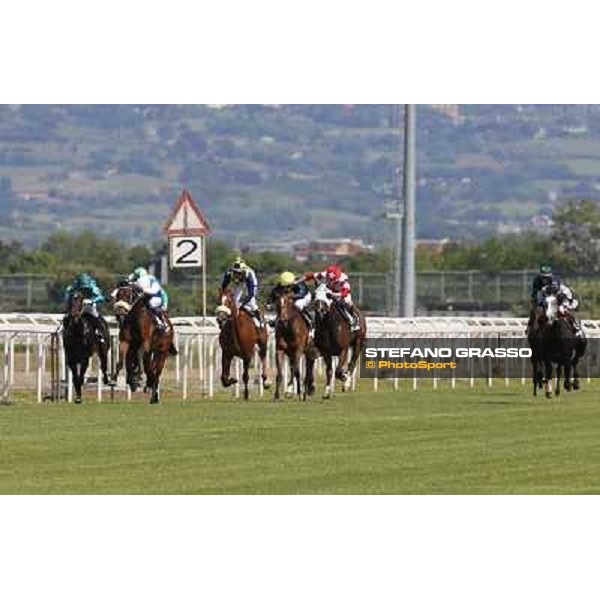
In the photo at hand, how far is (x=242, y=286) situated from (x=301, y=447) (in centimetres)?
885

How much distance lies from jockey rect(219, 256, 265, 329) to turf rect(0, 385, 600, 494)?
109 centimetres

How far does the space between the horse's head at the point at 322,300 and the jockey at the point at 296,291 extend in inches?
8.6

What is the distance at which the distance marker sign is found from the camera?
3256 centimetres

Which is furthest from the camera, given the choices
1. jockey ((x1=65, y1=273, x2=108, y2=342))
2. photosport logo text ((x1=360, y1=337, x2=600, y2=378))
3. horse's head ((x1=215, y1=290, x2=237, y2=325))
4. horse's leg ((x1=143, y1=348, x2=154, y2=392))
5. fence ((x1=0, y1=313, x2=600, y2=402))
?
photosport logo text ((x1=360, y1=337, x2=600, y2=378))

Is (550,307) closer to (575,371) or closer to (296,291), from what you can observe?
(575,371)

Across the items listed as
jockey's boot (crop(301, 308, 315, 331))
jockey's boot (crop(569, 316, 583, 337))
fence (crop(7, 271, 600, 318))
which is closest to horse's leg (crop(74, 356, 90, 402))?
jockey's boot (crop(301, 308, 315, 331))

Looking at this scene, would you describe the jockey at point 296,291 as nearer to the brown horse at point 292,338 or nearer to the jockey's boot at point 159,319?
the brown horse at point 292,338

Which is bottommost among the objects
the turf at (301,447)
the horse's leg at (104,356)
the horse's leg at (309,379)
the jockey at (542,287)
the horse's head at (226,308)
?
the turf at (301,447)

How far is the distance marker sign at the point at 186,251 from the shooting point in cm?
3256

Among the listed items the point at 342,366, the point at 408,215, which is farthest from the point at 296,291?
the point at 408,215

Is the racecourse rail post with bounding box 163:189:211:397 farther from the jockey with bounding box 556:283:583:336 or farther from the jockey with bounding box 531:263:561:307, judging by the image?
the jockey with bounding box 556:283:583:336

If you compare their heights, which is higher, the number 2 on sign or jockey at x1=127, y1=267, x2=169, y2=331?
the number 2 on sign

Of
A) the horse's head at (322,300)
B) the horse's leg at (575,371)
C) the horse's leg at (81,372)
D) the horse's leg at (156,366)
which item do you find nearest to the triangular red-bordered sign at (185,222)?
the horse's head at (322,300)

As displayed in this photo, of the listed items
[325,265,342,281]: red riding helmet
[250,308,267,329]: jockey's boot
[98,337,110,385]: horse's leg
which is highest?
[325,265,342,281]: red riding helmet
